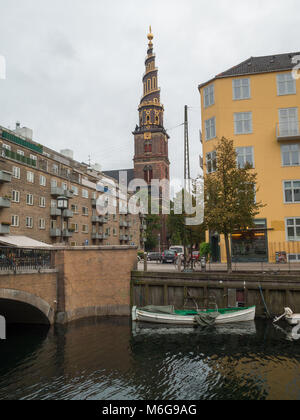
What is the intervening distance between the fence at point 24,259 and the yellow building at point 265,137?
1852 centimetres

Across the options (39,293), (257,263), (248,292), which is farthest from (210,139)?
(39,293)

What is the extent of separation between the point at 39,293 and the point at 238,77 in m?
30.8

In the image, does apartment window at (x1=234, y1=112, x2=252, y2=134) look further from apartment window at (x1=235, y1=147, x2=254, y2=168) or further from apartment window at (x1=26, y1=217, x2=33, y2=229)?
apartment window at (x1=26, y1=217, x2=33, y2=229)

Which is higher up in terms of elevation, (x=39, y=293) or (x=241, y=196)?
(x=241, y=196)

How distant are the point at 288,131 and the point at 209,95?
9.96 m

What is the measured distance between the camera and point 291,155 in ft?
112

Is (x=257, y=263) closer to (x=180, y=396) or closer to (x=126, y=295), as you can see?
(x=126, y=295)

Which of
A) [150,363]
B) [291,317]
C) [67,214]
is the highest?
[67,214]

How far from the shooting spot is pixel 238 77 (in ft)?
118

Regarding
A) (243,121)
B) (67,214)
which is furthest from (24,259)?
(67,214)

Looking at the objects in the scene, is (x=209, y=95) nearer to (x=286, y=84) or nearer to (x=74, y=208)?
(x=286, y=84)

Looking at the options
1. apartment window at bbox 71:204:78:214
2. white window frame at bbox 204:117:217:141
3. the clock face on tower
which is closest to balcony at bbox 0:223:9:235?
apartment window at bbox 71:204:78:214

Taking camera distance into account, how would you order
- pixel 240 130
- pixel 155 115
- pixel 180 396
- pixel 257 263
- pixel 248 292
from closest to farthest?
1. pixel 180 396
2. pixel 248 292
3. pixel 257 263
4. pixel 240 130
5. pixel 155 115
